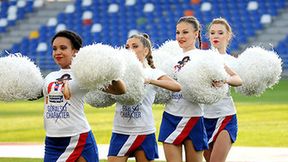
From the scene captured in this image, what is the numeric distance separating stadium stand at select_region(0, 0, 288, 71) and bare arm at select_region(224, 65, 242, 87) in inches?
787

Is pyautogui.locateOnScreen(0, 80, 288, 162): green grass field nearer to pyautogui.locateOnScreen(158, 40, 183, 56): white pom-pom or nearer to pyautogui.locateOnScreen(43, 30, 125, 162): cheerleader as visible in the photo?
pyautogui.locateOnScreen(158, 40, 183, 56): white pom-pom

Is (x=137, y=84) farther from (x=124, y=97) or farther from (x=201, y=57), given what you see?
(x=201, y=57)

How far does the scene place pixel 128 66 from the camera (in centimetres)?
629

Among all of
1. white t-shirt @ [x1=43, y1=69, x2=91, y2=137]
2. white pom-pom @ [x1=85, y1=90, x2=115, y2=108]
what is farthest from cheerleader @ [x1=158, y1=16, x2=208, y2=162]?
white t-shirt @ [x1=43, y1=69, x2=91, y2=137]

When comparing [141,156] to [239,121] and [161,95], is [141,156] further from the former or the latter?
[239,121]

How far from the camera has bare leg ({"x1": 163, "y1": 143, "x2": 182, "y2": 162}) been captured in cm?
747

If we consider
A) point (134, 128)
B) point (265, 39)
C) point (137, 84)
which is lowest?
point (265, 39)

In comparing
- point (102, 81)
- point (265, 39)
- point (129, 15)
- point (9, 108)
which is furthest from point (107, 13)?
point (102, 81)

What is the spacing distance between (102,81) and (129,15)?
25227mm

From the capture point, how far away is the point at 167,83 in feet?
22.1

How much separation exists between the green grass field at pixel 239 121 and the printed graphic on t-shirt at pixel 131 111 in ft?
12.0

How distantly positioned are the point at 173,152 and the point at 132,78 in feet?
4.76

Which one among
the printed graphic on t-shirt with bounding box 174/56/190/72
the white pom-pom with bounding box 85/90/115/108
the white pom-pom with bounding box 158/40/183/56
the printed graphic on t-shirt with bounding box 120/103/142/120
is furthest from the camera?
the white pom-pom with bounding box 158/40/183/56

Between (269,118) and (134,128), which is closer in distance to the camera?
(134,128)
